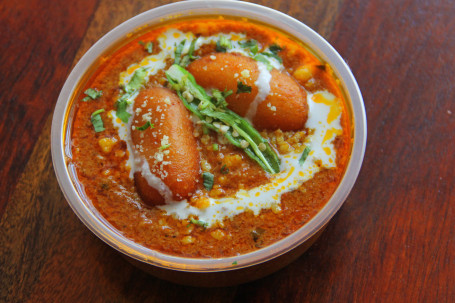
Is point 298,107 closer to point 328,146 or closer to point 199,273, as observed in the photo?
point 328,146

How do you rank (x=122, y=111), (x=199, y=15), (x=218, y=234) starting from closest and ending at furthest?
(x=218, y=234)
(x=122, y=111)
(x=199, y=15)

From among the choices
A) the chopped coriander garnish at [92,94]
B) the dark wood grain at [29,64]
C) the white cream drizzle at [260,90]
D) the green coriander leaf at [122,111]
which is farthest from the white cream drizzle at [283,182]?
the dark wood grain at [29,64]

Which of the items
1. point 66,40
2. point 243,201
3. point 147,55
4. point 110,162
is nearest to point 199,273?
point 243,201

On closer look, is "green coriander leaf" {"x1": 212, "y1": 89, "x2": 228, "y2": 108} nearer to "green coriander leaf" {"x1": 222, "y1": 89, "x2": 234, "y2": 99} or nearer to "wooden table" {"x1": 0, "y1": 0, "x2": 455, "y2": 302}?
"green coriander leaf" {"x1": 222, "y1": 89, "x2": 234, "y2": 99}

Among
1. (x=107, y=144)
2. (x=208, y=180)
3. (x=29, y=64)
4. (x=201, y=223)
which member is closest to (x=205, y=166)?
(x=208, y=180)

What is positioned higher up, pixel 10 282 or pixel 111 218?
pixel 111 218

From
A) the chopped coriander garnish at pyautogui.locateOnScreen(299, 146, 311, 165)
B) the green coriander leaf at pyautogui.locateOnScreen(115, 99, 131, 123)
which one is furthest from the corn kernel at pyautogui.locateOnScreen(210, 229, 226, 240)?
the green coriander leaf at pyautogui.locateOnScreen(115, 99, 131, 123)

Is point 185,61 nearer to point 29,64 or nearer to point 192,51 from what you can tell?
point 192,51
